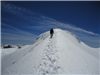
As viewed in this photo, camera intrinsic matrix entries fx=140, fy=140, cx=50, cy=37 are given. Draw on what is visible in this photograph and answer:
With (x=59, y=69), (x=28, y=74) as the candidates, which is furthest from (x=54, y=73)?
(x=28, y=74)

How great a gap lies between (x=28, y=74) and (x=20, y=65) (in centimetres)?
122

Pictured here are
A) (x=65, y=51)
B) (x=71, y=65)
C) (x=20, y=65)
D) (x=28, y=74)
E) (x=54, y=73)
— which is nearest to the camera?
(x=54, y=73)

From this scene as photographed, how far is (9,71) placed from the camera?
6008mm

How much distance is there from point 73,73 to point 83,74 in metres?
0.41

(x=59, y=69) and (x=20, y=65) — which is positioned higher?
(x=59, y=69)

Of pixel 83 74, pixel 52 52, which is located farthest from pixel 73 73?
pixel 52 52

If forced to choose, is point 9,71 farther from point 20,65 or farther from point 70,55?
point 70,55

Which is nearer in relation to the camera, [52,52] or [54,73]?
[54,73]

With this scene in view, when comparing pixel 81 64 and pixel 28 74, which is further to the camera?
pixel 81 64

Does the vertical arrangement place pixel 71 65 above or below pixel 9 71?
above

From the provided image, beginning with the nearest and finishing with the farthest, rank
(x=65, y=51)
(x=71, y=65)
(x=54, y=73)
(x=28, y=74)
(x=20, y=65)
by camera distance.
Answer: (x=54, y=73) → (x=28, y=74) → (x=71, y=65) → (x=20, y=65) → (x=65, y=51)

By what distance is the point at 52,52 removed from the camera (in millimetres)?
6773

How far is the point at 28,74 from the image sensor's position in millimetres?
5301

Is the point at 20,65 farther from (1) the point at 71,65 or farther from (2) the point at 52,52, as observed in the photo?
(1) the point at 71,65
